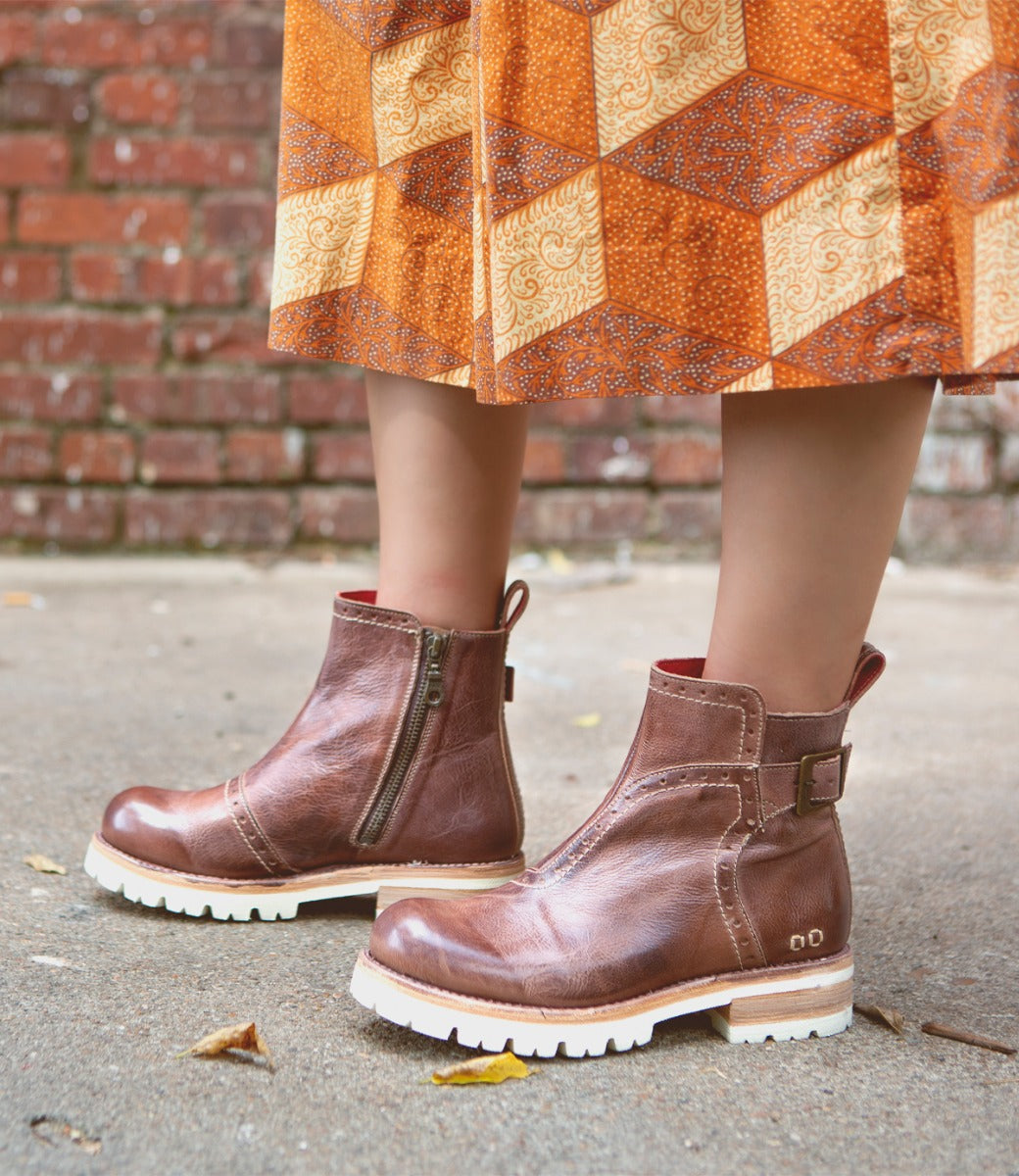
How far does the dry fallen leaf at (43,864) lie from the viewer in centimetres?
107

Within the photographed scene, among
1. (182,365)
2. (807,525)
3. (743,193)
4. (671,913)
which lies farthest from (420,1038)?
(182,365)

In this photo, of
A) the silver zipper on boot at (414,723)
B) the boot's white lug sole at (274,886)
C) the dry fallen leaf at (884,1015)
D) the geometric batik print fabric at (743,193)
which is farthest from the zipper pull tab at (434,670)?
the dry fallen leaf at (884,1015)

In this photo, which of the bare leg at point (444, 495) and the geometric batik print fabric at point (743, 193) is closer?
the geometric batik print fabric at point (743, 193)

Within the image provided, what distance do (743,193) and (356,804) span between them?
503 mm

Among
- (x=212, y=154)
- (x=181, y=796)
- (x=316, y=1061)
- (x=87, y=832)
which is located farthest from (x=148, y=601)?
(x=316, y=1061)

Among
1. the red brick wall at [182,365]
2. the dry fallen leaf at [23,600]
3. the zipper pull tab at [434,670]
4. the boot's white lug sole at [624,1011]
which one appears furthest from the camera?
the red brick wall at [182,365]

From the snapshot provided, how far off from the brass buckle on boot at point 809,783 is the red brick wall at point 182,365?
1.77 m

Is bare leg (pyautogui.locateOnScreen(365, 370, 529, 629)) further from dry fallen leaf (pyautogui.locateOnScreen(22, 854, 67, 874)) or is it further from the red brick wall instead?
the red brick wall

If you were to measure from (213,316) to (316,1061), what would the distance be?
2.01 m

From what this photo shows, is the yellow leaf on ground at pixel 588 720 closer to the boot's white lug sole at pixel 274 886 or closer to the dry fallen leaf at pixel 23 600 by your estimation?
the boot's white lug sole at pixel 274 886

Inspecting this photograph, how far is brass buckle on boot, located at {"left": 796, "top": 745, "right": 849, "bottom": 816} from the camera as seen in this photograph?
31.4 inches

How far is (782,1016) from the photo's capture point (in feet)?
2.65

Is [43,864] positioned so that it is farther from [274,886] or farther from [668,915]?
[668,915]

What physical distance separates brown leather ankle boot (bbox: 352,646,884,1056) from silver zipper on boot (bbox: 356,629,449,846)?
0.16 metres
